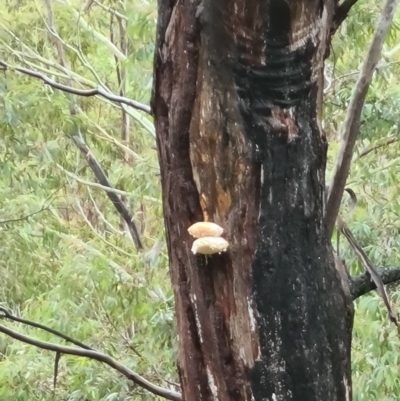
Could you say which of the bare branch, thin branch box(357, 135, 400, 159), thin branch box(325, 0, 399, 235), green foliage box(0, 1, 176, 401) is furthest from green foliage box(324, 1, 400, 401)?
the bare branch

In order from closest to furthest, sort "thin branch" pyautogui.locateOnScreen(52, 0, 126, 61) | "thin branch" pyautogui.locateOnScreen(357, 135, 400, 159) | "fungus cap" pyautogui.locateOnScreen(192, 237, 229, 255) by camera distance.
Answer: "fungus cap" pyautogui.locateOnScreen(192, 237, 229, 255)
"thin branch" pyautogui.locateOnScreen(357, 135, 400, 159)
"thin branch" pyautogui.locateOnScreen(52, 0, 126, 61)

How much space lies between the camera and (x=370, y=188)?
2967 mm

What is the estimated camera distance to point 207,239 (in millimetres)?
705

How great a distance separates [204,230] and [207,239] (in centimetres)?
1

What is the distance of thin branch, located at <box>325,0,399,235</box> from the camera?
0.85 m

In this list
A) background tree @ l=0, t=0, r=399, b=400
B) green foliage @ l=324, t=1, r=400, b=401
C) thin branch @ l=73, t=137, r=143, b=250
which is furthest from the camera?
thin branch @ l=73, t=137, r=143, b=250

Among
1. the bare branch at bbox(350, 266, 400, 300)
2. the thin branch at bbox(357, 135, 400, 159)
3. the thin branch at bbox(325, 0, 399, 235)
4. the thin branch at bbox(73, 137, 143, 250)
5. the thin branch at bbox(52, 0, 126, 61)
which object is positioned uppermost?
the thin branch at bbox(52, 0, 126, 61)

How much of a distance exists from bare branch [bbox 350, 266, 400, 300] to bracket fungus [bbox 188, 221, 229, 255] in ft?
0.70

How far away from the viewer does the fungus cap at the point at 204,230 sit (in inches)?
28.1

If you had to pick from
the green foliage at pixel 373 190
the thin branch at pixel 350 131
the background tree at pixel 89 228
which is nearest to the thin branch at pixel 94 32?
the background tree at pixel 89 228

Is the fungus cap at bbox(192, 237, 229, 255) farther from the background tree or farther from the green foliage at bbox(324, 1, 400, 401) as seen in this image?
the green foliage at bbox(324, 1, 400, 401)

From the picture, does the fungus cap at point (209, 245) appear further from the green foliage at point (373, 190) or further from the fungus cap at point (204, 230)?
the green foliage at point (373, 190)

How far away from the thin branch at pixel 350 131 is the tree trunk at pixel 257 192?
94 millimetres

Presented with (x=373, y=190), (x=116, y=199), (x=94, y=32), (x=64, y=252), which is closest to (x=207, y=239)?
(x=373, y=190)
